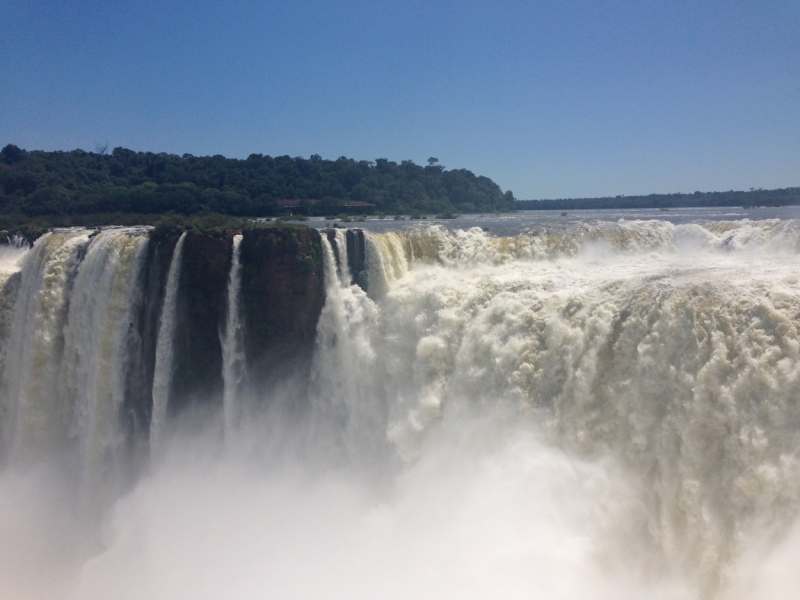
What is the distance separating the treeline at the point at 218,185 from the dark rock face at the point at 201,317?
18115 millimetres

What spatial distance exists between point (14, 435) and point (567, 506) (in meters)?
14.9

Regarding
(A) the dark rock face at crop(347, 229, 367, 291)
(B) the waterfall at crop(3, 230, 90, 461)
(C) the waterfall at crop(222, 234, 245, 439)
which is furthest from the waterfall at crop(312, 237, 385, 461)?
(B) the waterfall at crop(3, 230, 90, 461)

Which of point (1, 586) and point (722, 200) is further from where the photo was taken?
point (722, 200)

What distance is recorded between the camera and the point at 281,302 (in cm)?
Answer: 1538

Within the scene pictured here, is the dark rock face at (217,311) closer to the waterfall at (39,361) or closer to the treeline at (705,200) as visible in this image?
the waterfall at (39,361)

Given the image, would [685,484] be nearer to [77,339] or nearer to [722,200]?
[77,339]

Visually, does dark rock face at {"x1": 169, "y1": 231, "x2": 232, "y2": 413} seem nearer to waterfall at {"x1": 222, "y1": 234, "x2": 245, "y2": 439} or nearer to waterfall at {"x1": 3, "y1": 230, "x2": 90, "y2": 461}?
waterfall at {"x1": 222, "y1": 234, "x2": 245, "y2": 439}

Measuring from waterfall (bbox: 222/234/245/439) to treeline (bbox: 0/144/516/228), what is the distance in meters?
18.6

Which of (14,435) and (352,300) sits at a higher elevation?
(352,300)

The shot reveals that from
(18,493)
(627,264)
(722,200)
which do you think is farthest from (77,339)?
(722,200)

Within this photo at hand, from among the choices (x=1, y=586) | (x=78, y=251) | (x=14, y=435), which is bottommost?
(x=1, y=586)

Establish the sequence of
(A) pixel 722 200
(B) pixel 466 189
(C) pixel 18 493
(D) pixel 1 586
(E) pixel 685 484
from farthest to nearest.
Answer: (B) pixel 466 189 → (A) pixel 722 200 → (C) pixel 18 493 → (D) pixel 1 586 → (E) pixel 685 484

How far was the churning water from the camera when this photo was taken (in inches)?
344

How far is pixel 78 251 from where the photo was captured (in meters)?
16.9
